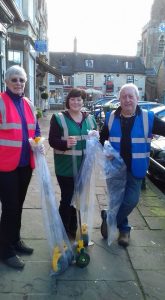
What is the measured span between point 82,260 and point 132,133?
4.39 feet

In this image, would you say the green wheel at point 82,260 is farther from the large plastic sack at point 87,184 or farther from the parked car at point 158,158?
the parked car at point 158,158

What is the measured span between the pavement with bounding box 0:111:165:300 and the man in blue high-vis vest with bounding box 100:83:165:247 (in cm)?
29

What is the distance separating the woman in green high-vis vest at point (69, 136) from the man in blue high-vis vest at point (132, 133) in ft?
0.94

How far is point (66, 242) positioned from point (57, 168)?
29.7 inches

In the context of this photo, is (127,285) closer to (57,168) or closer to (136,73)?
(57,168)

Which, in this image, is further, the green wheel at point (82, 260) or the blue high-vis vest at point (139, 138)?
the blue high-vis vest at point (139, 138)

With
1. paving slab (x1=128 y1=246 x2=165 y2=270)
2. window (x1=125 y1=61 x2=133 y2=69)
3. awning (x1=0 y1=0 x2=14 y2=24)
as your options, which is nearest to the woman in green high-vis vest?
paving slab (x1=128 y1=246 x2=165 y2=270)

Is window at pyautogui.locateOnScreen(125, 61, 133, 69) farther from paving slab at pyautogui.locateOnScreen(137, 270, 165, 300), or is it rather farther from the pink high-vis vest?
paving slab at pyautogui.locateOnScreen(137, 270, 165, 300)

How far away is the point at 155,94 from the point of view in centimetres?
5344

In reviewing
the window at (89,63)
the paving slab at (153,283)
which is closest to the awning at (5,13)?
the paving slab at (153,283)

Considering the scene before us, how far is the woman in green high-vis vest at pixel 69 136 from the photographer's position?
11.1 ft

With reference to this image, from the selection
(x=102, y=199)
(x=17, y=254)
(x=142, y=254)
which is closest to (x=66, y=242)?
(x=17, y=254)

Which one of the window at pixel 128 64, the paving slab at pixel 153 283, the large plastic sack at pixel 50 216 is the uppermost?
the window at pixel 128 64

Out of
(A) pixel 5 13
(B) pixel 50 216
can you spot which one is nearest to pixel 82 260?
(B) pixel 50 216
